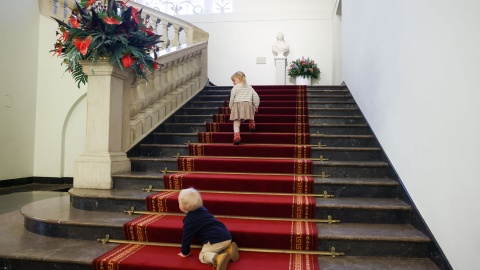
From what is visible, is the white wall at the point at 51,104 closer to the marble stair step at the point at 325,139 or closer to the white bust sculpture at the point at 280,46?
the marble stair step at the point at 325,139

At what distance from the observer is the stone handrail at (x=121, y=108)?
4.06 metres

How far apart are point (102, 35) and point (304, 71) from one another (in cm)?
726

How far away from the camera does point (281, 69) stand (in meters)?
10.8

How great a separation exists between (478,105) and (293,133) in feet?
10.3

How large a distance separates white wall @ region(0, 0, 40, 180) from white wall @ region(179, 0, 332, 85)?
5388 millimetres

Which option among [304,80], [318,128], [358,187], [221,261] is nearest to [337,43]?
[304,80]

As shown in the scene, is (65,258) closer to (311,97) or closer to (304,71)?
(311,97)

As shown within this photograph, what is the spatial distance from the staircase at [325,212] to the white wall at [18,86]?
138 inches

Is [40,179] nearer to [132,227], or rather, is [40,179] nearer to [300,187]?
[132,227]

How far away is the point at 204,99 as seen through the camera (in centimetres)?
708

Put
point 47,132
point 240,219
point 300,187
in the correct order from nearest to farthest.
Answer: point 240,219 → point 300,187 → point 47,132

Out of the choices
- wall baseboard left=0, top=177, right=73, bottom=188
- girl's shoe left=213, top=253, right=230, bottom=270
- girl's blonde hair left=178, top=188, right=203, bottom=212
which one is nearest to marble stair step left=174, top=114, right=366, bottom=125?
girl's blonde hair left=178, top=188, right=203, bottom=212

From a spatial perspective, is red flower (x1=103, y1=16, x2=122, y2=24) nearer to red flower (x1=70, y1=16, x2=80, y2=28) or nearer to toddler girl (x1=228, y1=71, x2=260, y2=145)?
red flower (x1=70, y1=16, x2=80, y2=28)

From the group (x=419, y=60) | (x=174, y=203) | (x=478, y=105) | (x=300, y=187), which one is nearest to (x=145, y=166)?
(x=174, y=203)
